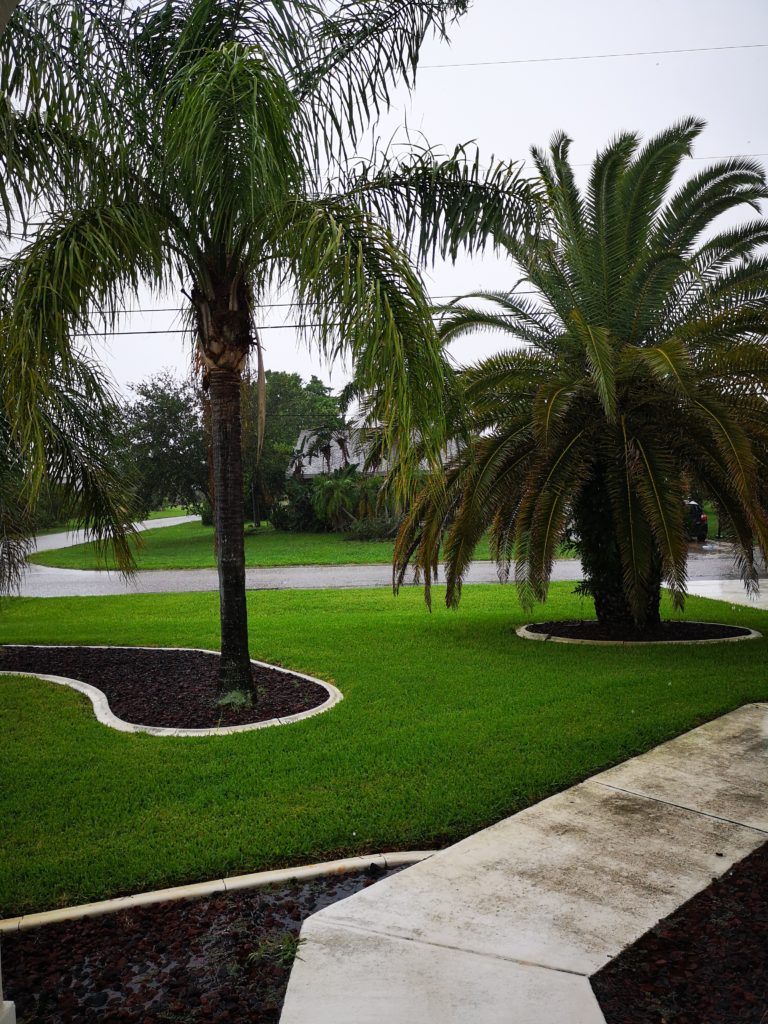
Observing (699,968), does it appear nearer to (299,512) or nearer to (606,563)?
(606,563)

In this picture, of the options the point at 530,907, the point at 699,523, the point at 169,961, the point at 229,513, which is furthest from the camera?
the point at 699,523

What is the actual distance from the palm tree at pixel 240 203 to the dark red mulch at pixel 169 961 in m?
2.96

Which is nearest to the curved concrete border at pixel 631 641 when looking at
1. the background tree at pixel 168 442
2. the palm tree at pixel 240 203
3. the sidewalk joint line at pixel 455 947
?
the palm tree at pixel 240 203

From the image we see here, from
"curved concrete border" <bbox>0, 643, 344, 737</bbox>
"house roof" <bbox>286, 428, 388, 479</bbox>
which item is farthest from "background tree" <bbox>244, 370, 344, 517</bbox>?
"curved concrete border" <bbox>0, 643, 344, 737</bbox>

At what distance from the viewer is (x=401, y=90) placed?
23.2 ft

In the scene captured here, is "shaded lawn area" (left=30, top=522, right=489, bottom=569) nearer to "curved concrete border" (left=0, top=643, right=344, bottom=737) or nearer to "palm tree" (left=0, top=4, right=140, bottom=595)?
"palm tree" (left=0, top=4, right=140, bottom=595)

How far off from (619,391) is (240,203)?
17.1 ft

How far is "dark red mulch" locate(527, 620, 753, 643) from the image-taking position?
10094mm

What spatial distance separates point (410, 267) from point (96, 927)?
4342mm

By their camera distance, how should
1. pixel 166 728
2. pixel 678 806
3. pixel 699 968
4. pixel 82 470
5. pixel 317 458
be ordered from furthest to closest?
pixel 317 458 → pixel 82 470 → pixel 166 728 → pixel 678 806 → pixel 699 968

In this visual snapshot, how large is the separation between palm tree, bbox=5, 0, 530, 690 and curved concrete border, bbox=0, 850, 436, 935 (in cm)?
251

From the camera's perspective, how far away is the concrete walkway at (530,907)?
299 centimetres

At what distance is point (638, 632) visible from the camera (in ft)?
33.2

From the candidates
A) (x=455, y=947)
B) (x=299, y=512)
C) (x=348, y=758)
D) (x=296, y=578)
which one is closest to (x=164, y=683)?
(x=348, y=758)
